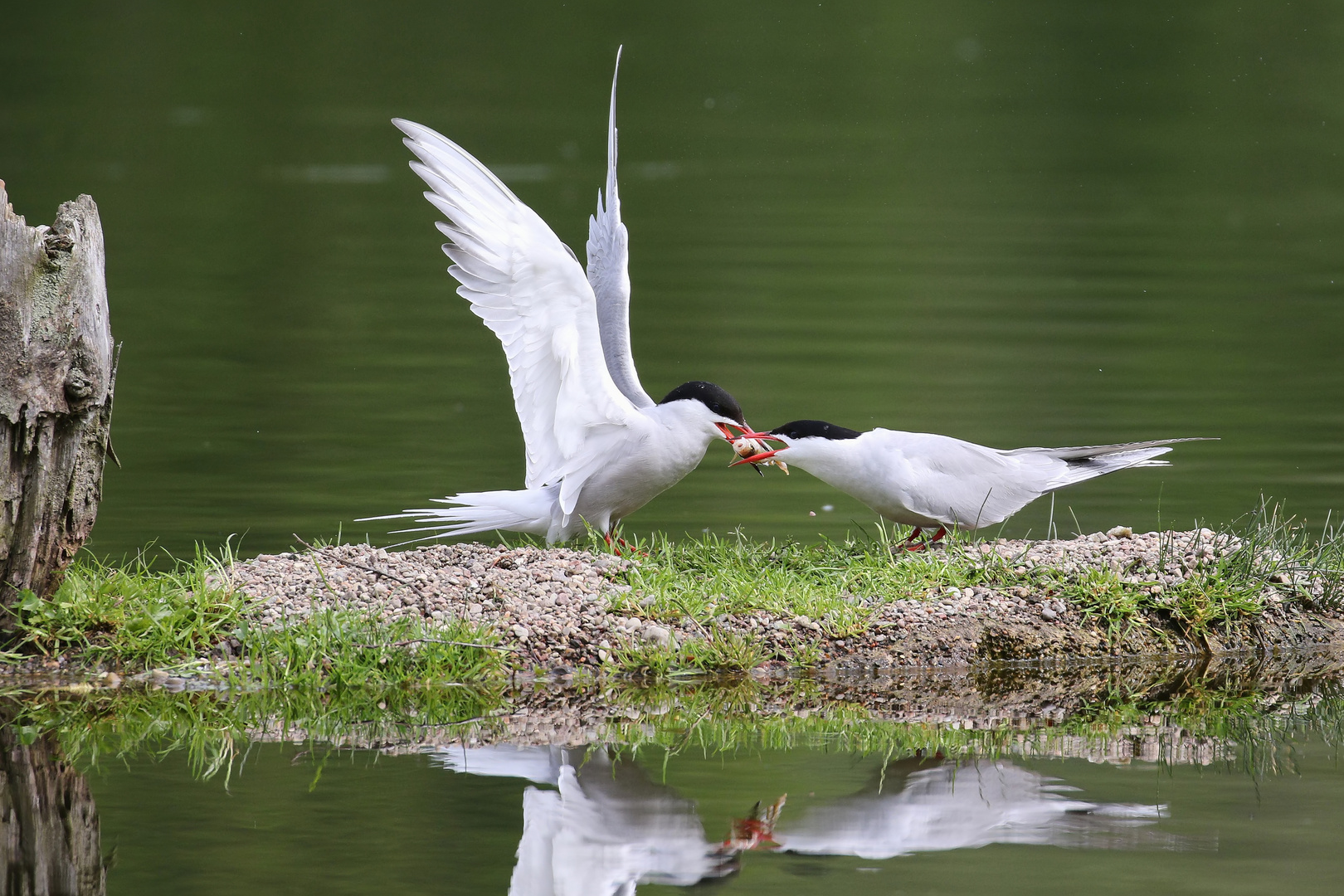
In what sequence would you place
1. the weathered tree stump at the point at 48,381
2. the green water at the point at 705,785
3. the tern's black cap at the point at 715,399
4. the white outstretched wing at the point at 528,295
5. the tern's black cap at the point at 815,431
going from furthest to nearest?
the tern's black cap at the point at 815,431, the tern's black cap at the point at 715,399, the white outstretched wing at the point at 528,295, the weathered tree stump at the point at 48,381, the green water at the point at 705,785

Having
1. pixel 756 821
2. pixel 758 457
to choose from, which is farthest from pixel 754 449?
pixel 756 821

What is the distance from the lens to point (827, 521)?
31.3ft

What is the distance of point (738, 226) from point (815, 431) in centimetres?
1353

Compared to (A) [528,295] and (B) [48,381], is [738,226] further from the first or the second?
(B) [48,381]

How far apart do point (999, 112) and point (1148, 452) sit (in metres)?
22.7

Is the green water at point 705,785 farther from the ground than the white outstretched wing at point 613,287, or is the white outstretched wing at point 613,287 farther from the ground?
the white outstretched wing at point 613,287

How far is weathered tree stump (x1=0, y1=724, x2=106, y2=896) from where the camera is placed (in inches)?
176

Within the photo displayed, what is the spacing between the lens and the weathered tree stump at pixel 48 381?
589 cm

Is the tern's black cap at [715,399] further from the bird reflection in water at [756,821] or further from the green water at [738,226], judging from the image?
the bird reflection in water at [756,821]

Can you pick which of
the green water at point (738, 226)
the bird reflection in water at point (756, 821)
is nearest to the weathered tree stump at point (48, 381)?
the bird reflection in water at point (756, 821)

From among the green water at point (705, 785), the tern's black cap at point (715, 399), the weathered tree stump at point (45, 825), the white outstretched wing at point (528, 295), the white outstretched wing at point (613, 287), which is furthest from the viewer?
the white outstretched wing at point (613, 287)

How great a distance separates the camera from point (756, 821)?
5055 millimetres

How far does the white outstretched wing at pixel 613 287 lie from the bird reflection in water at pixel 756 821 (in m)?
2.83

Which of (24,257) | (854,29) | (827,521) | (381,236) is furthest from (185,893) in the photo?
(854,29)
